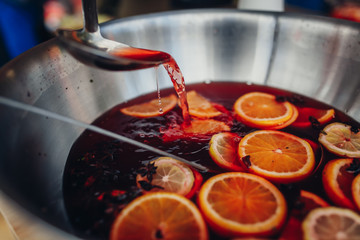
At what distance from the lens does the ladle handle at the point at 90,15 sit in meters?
1.31

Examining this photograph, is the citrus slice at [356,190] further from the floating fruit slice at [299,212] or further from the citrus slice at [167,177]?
the citrus slice at [167,177]

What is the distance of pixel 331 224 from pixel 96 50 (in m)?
1.13

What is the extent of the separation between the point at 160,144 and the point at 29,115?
64 centimetres

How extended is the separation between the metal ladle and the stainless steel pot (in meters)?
0.16

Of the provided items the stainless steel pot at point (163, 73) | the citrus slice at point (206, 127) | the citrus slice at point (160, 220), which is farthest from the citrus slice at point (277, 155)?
the stainless steel pot at point (163, 73)

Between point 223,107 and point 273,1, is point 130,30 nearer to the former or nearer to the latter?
point 223,107

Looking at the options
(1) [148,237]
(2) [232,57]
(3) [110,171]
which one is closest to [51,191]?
(3) [110,171]

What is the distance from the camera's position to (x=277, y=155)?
1373mm

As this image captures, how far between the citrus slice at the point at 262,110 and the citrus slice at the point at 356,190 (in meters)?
0.54

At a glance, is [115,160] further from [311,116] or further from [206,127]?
[311,116]

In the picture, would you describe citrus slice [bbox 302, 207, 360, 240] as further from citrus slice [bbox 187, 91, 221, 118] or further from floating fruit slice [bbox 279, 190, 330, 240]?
citrus slice [bbox 187, 91, 221, 118]

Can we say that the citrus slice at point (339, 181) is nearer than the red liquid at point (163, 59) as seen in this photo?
Yes

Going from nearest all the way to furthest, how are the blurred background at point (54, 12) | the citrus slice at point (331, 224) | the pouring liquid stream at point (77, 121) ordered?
1. the citrus slice at point (331, 224)
2. the pouring liquid stream at point (77, 121)
3. the blurred background at point (54, 12)

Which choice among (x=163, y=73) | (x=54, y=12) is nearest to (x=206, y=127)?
(x=163, y=73)
